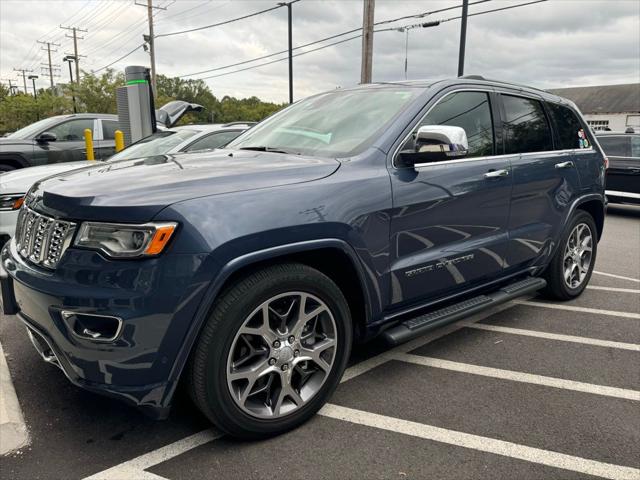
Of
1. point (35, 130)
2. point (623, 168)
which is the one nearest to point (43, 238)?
point (35, 130)

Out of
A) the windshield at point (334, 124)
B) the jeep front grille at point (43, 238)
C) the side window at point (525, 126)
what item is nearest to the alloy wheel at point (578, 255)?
the side window at point (525, 126)

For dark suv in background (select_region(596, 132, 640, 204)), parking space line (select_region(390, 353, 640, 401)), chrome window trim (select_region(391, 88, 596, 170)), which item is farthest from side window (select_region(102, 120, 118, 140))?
dark suv in background (select_region(596, 132, 640, 204))

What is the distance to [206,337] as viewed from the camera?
2.19m

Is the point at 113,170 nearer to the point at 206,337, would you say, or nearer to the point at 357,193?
the point at 206,337

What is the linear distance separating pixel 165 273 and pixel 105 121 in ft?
29.7

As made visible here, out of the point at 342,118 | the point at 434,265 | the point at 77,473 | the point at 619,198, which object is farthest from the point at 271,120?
the point at 619,198

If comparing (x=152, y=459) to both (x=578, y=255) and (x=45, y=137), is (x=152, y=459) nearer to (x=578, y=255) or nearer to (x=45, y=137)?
(x=578, y=255)

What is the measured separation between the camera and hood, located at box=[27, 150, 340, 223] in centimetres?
212

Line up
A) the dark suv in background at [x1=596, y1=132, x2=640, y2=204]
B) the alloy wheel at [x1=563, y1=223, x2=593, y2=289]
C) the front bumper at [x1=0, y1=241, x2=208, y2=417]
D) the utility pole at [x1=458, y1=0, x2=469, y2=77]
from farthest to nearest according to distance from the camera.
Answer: the utility pole at [x1=458, y1=0, x2=469, y2=77] → the dark suv in background at [x1=596, y1=132, x2=640, y2=204] → the alloy wheel at [x1=563, y1=223, x2=593, y2=289] → the front bumper at [x1=0, y1=241, x2=208, y2=417]

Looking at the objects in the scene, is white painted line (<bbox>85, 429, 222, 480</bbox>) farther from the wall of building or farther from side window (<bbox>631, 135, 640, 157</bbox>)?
the wall of building

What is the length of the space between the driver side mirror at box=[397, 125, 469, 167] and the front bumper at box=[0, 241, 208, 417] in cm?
139

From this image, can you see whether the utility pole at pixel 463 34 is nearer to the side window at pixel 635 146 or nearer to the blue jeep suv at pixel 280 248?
the side window at pixel 635 146

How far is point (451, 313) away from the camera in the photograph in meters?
3.25

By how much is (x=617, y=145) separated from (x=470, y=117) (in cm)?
891
